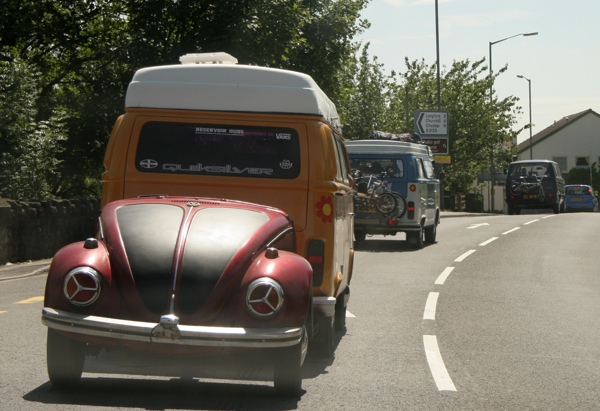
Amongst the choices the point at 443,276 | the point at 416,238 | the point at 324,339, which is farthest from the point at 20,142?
the point at 324,339

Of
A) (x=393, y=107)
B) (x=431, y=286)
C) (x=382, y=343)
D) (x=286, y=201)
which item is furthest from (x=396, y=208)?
(x=393, y=107)

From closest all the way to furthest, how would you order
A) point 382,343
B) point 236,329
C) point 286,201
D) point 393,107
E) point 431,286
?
1. point 236,329
2. point 286,201
3. point 382,343
4. point 431,286
5. point 393,107

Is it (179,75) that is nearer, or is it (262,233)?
(262,233)

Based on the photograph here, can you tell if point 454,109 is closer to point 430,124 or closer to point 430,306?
point 430,124

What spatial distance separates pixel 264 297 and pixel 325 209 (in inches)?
84.9

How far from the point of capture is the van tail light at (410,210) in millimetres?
23583

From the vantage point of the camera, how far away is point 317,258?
866 cm

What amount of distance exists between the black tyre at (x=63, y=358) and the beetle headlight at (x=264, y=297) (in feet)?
3.91

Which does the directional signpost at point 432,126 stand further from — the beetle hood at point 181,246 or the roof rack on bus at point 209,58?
the beetle hood at point 181,246

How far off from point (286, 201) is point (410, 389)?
6.37ft

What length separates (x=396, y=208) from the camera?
23.5 m

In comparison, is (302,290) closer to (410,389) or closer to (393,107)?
→ (410,389)

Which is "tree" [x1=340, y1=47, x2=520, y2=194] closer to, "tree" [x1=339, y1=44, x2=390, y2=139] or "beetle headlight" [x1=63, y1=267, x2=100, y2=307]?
"tree" [x1=339, y1=44, x2=390, y2=139]

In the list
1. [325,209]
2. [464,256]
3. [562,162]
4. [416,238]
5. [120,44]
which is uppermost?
[120,44]
